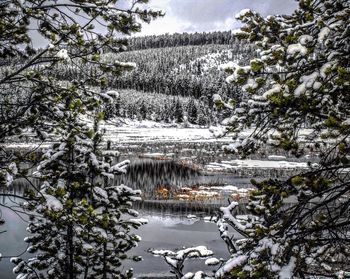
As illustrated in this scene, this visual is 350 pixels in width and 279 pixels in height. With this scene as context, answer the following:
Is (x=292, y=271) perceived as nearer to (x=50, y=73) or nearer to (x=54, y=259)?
(x=50, y=73)

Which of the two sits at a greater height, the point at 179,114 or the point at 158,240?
the point at 179,114

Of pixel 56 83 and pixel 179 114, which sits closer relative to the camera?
pixel 56 83

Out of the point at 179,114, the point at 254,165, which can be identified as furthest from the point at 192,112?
the point at 254,165

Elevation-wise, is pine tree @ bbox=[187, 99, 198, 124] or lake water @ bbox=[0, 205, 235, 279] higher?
pine tree @ bbox=[187, 99, 198, 124]

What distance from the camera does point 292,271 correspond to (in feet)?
10.3

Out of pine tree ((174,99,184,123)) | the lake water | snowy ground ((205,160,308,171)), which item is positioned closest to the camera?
the lake water

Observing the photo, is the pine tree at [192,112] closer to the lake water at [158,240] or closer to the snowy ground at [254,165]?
the snowy ground at [254,165]

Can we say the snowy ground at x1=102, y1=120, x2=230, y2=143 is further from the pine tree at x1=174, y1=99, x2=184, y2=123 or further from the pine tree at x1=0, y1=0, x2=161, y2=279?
the pine tree at x1=0, y1=0, x2=161, y2=279

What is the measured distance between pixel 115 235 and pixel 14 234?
49.2 ft

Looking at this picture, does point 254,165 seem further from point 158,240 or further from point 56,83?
point 56,83

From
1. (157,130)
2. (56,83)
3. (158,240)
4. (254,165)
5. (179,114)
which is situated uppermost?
(179,114)

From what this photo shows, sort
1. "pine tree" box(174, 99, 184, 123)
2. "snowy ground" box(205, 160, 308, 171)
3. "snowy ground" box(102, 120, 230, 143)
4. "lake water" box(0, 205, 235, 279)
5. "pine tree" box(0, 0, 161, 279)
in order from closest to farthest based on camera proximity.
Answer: "pine tree" box(0, 0, 161, 279), "lake water" box(0, 205, 235, 279), "snowy ground" box(205, 160, 308, 171), "snowy ground" box(102, 120, 230, 143), "pine tree" box(174, 99, 184, 123)

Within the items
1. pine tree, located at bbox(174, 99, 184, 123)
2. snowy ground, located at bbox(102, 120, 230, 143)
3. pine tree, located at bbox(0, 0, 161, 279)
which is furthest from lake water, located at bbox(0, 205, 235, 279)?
pine tree, located at bbox(174, 99, 184, 123)

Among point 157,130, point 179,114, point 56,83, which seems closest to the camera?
point 56,83
